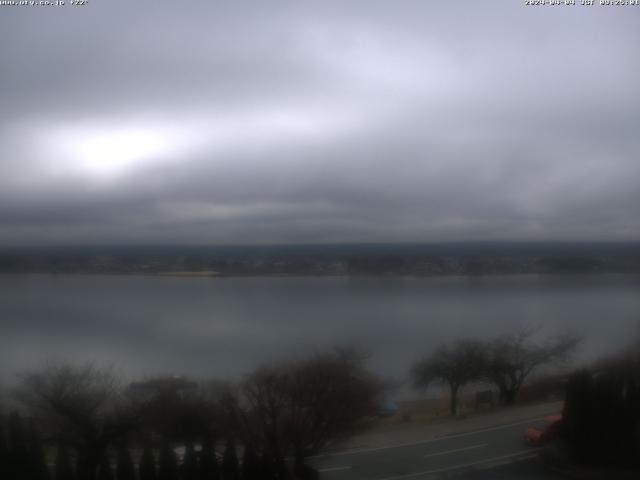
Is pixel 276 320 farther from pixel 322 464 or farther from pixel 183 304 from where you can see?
pixel 322 464

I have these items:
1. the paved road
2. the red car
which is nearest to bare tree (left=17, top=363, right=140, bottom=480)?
the paved road

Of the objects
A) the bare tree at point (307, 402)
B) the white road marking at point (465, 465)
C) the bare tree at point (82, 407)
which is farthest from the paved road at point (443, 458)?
the bare tree at point (82, 407)

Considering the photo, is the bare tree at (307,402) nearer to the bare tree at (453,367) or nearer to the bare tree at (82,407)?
the bare tree at (453,367)

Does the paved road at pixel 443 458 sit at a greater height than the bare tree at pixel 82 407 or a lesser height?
lesser

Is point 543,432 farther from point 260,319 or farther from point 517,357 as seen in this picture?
point 260,319

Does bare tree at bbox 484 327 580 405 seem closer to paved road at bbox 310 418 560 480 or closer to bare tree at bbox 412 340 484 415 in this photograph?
bare tree at bbox 412 340 484 415

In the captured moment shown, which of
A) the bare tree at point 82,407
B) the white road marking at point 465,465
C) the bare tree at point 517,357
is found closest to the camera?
the bare tree at point 82,407
